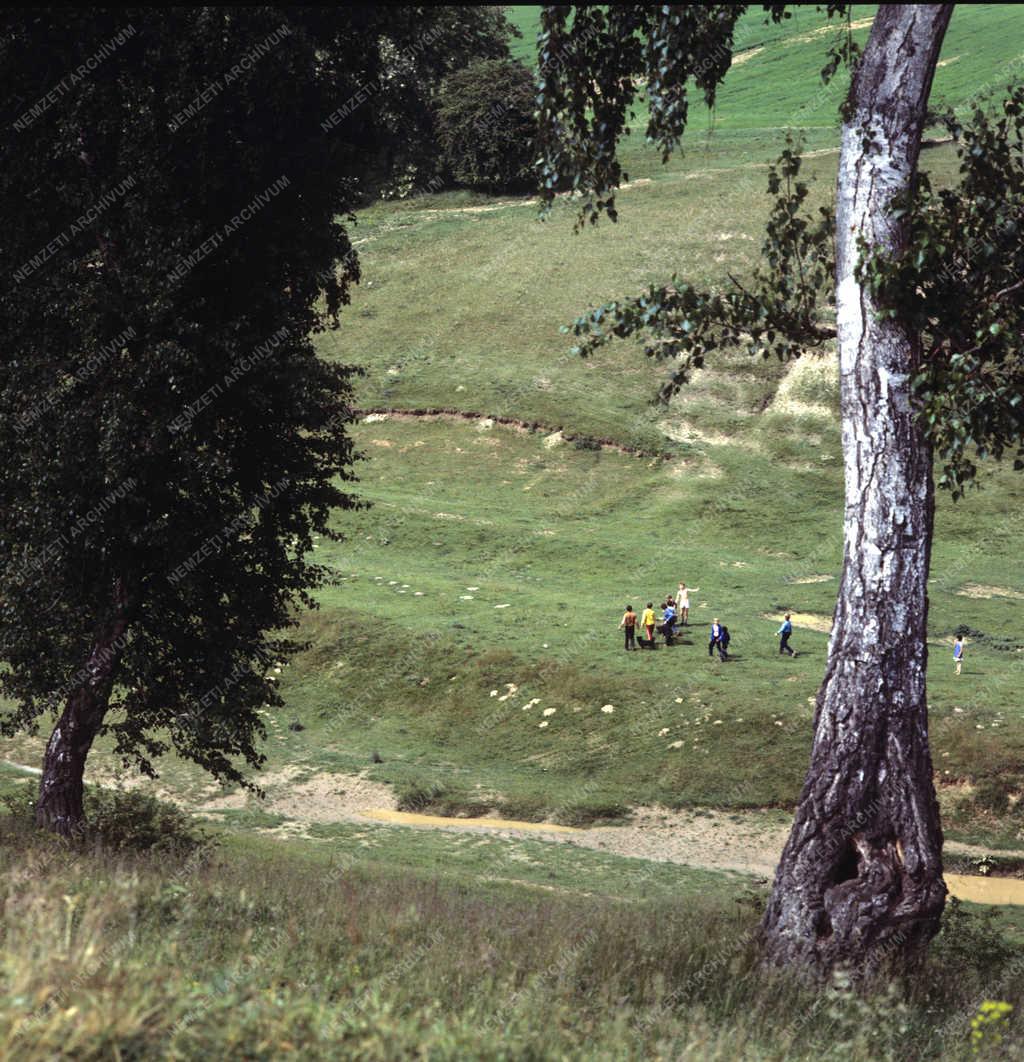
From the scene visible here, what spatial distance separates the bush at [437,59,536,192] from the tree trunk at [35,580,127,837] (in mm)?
82208

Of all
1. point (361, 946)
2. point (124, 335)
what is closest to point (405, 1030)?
point (361, 946)

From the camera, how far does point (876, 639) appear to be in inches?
436

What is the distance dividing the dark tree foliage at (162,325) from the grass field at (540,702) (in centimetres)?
312

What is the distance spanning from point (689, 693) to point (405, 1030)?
28374mm

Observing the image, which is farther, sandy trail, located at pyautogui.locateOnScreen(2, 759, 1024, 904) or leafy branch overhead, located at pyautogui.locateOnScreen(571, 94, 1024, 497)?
sandy trail, located at pyautogui.locateOnScreen(2, 759, 1024, 904)

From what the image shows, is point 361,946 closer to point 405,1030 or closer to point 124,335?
point 405,1030

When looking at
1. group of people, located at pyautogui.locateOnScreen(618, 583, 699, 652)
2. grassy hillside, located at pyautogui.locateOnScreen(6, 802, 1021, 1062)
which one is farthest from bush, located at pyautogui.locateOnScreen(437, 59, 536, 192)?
grassy hillside, located at pyautogui.locateOnScreen(6, 802, 1021, 1062)

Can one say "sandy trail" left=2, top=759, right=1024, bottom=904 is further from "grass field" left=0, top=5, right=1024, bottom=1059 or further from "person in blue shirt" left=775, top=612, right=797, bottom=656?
"person in blue shirt" left=775, top=612, right=797, bottom=656

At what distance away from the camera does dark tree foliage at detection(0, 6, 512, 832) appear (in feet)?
49.1

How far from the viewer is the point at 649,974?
909cm

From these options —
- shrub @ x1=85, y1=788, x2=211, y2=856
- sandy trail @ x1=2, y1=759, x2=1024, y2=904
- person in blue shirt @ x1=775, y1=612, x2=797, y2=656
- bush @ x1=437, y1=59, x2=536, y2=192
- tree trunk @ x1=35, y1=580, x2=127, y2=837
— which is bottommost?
sandy trail @ x1=2, y1=759, x2=1024, y2=904

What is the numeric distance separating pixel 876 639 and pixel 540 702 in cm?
2427

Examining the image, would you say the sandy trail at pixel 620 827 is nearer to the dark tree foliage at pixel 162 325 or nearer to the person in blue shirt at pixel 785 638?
the person in blue shirt at pixel 785 638

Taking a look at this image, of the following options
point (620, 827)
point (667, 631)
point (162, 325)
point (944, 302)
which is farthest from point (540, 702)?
point (944, 302)
